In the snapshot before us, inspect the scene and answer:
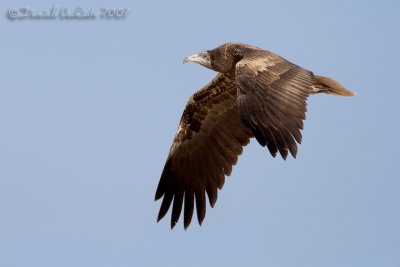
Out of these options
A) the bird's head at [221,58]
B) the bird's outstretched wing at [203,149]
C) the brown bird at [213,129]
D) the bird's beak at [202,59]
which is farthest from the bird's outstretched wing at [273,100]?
the bird's outstretched wing at [203,149]

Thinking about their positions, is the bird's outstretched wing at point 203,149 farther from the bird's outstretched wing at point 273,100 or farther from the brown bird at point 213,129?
the bird's outstretched wing at point 273,100

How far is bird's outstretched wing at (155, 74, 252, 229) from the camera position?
15.8 m

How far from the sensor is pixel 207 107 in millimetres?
16094

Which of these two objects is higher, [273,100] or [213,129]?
[213,129]

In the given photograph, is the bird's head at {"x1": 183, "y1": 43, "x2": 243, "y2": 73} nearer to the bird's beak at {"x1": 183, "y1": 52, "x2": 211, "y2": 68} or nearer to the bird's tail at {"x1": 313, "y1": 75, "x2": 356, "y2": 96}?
the bird's beak at {"x1": 183, "y1": 52, "x2": 211, "y2": 68}

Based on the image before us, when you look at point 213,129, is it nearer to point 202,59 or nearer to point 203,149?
point 203,149

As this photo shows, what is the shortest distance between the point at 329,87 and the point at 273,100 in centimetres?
225

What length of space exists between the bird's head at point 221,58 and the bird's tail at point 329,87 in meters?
1.20

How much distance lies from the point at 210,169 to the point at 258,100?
3.46 m

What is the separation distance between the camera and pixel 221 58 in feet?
49.2

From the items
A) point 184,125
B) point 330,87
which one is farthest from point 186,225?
point 330,87

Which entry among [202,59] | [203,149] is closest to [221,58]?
[202,59]

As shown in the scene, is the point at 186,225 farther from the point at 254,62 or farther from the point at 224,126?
the point at 254,62

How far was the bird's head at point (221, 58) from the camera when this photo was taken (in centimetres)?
1484
